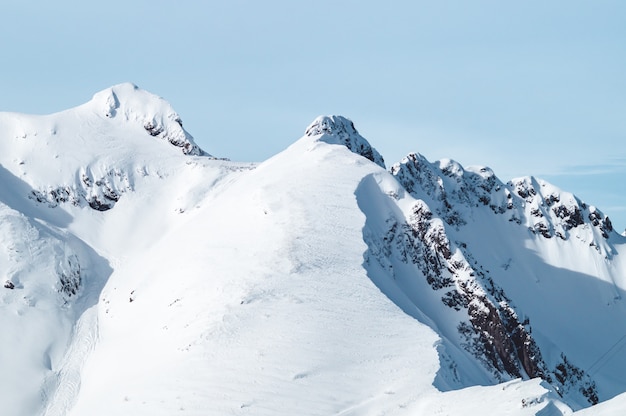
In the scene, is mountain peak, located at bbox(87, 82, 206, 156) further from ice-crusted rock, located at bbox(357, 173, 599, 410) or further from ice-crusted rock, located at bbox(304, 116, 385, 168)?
ice-crusted rock, located at bbox(357, 173, 599, 410)

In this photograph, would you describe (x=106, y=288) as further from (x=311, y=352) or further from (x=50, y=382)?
(x=311, y=352)

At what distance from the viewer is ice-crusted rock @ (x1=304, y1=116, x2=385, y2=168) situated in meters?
110

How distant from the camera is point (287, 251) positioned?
7544cm

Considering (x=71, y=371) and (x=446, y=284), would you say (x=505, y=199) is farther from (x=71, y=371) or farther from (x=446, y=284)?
(x=71, y=371)

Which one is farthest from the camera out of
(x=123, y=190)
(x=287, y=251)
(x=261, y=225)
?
(x=123, y=190)

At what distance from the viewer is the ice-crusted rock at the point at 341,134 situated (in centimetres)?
11000

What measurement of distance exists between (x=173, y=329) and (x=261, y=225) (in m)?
15.7

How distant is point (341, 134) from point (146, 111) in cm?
2883

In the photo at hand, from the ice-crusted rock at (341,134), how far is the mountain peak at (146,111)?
19129 mm

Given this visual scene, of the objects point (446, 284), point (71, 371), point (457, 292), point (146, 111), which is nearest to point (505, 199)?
point (146, 111)

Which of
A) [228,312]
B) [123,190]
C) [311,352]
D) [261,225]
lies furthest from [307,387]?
[123,190]

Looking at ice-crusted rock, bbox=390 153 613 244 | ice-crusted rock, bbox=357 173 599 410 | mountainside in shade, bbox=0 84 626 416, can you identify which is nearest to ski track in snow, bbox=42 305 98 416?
mountainside in shade, bbox=0 84 626 416

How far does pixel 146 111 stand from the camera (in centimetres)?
12525

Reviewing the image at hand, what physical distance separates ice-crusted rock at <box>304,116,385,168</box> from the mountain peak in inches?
753
